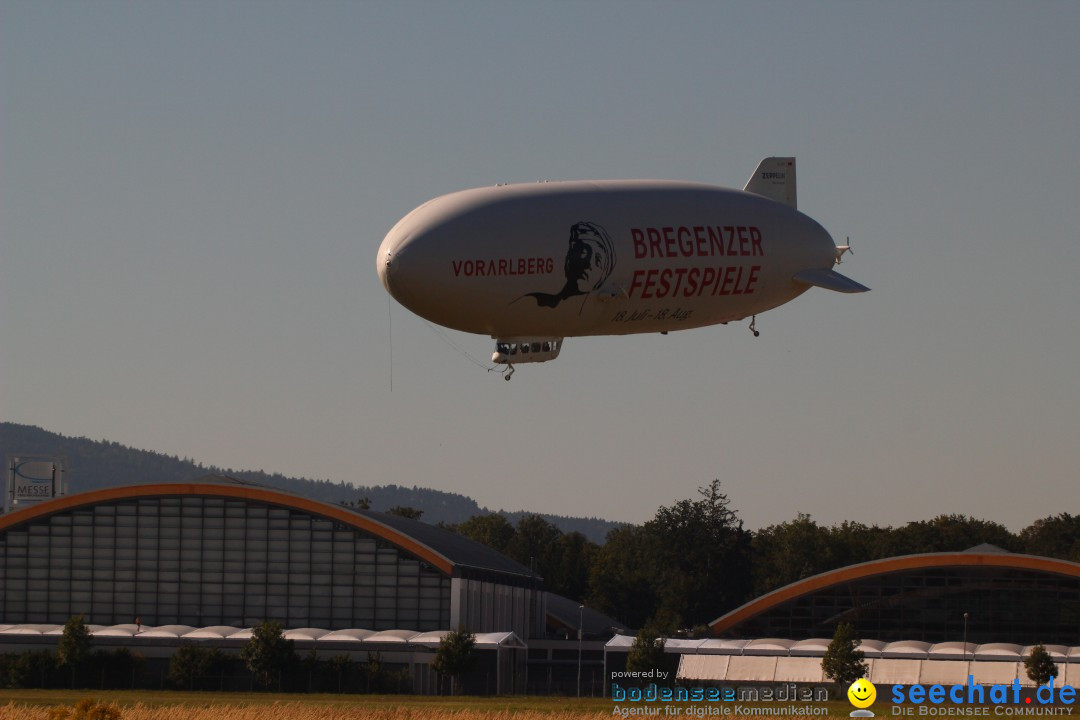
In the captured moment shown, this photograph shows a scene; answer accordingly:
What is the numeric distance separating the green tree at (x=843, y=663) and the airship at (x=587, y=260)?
36665mm

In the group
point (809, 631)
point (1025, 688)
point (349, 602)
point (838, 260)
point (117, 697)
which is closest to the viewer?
point (838, 260)

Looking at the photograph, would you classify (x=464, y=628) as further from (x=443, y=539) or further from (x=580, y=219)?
(x=580, y=219)

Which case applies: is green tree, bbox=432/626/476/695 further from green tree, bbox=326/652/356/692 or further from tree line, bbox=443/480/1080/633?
tree line, bbox=443/480/1080/633

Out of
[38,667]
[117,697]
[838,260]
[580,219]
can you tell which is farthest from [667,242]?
[38,667]

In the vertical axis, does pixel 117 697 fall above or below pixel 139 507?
below

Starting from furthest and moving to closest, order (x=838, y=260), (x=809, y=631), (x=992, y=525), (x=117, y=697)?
(x=992, y=525) → (x=809, y=631) → (x=117, y=697) → (x=838, y=260)

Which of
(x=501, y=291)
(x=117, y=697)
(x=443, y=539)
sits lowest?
(x=117, y=697)

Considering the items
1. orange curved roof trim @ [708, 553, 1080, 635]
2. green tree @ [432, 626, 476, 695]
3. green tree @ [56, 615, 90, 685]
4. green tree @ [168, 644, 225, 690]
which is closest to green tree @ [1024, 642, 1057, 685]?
orange curved roof trim @ [708, 553, 1080, 635]

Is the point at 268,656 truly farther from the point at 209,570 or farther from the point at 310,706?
the point at 310,706

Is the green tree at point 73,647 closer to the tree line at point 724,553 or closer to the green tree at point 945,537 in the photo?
the tree line at point 724,553

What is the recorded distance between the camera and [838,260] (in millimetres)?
64375

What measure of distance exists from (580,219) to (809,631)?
68511 mm

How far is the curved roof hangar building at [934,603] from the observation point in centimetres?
11225

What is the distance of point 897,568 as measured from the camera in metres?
115
